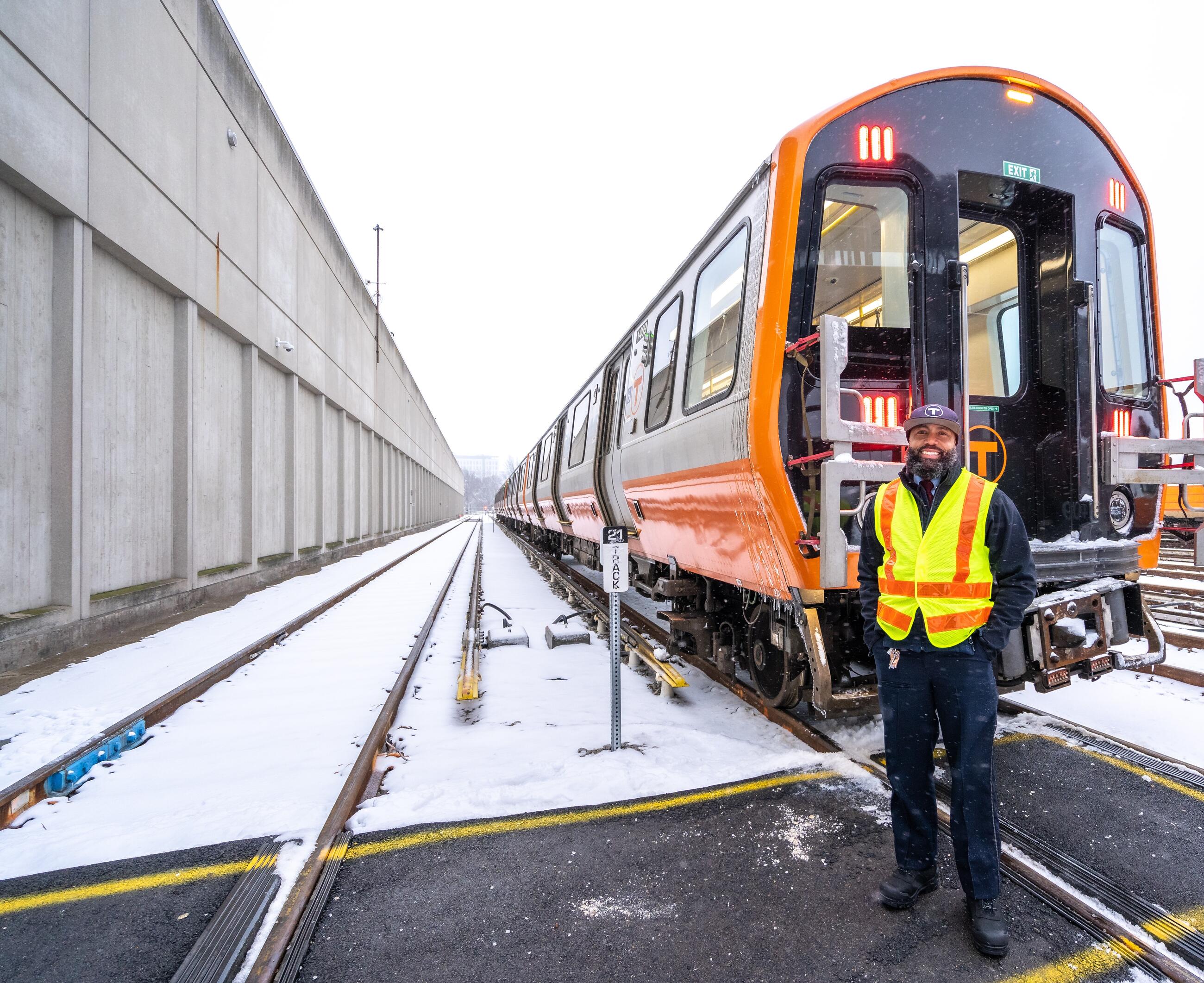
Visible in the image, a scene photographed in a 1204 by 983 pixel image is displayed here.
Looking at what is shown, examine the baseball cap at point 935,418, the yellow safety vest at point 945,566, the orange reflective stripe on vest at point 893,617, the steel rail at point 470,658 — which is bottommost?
the steel rail at point 470,658

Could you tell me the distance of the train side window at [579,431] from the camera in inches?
371

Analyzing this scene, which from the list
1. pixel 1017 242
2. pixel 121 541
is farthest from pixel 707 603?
pixel 121 541

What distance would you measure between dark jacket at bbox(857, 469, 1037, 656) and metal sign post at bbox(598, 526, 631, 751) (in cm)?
159

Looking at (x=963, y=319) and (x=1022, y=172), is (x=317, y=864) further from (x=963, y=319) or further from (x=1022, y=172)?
(x=1022, y=172)

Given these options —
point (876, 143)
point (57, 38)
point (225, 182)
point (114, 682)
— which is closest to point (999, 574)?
point (876, 143)

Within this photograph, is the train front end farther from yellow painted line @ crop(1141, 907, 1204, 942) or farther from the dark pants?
yellow painted line @ crop(1141, 907, 1204, 942)

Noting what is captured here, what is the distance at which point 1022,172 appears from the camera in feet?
11.7

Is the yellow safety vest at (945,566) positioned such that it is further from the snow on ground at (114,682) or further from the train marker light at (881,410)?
the snow on ground at (114,682)

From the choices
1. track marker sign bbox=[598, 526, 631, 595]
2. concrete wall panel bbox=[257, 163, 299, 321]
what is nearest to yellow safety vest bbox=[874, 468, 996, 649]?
track marker sign bbox=[598, 526, 631, 595]

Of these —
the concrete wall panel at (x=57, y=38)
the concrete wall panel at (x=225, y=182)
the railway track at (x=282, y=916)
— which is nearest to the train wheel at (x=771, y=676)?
the railway track at (x=282, y=916)

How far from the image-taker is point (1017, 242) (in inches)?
157

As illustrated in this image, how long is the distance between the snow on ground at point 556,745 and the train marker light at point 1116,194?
3.87 m

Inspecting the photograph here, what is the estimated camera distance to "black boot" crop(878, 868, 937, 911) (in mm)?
2207

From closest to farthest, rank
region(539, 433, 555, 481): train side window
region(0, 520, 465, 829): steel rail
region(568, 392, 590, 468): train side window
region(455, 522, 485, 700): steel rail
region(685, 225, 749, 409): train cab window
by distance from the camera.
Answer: region(0, 520, 465, 829): steel rail
region(685, 225, 749, 409): train cab window
region(455, 522, 485, 700): steel rail
region(568, 392, 590, 468): train side window
region(539, 433, 555, 481): train side window
